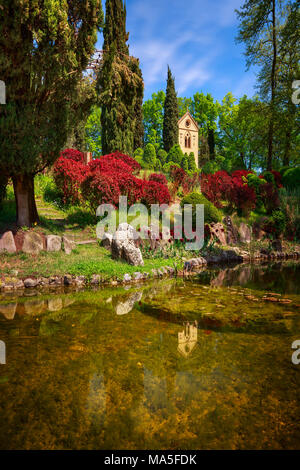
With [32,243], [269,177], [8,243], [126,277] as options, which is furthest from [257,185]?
[8,243]

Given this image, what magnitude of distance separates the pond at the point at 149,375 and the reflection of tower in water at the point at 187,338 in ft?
0.04

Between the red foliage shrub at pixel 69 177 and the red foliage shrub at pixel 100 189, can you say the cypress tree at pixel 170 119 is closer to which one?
the red foliage shrub at pixel 69 177

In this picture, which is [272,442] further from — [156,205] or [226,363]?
[156,205]

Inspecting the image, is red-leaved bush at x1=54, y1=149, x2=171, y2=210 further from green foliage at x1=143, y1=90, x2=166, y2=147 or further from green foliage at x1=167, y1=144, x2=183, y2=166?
green foliage at x1=143, y1=90, x2=166, y2=147

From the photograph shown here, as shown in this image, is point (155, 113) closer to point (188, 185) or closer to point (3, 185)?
point (188, 185)

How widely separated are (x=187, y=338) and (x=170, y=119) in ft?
108

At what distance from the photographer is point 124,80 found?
1061 cm

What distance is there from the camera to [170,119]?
33.0 metres

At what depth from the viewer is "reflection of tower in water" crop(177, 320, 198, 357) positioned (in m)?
3.42

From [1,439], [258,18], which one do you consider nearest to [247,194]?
[258,18]

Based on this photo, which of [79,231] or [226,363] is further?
[79,231]

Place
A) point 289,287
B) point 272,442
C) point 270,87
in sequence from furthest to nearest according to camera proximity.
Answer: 1. point 270,87
2. point 289,287
3. point 272,442

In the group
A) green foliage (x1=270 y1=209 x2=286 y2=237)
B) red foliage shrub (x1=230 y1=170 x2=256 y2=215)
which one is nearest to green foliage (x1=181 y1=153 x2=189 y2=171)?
red foliage shrub (x1=230 y1=170 x2=256 y2=215)

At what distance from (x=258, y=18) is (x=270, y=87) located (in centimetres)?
380
